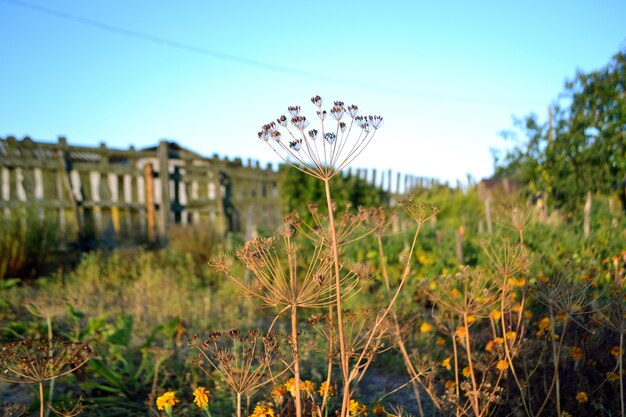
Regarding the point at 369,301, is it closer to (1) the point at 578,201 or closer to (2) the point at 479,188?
(1) the point at 578,201

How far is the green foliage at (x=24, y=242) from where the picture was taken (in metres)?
7.02

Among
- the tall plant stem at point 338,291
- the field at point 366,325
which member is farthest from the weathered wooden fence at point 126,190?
the tall plant stem at point 338,291

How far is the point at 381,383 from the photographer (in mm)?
3479

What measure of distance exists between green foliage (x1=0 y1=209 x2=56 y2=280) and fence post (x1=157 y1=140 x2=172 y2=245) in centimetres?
356

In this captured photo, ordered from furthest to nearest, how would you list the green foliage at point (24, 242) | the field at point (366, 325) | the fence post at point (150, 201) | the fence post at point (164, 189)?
the fence post at point (164, 189), the fence post at point (150, 201), the green foliage at point (24, 242), the field at point (366, 325)

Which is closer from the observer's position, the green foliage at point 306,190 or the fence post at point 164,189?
the fence post at point 164,189

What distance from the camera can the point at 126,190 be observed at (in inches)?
437

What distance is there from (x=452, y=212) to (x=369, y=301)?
7405 millimetres

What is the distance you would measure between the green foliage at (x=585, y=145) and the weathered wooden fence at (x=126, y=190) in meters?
4.79

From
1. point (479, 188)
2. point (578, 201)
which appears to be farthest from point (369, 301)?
point (479, 188)

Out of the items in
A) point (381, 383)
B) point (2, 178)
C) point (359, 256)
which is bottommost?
point (381, 383)

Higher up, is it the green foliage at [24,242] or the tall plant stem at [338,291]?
the tall plant stem at [338,291]

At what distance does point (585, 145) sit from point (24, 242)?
375 inches

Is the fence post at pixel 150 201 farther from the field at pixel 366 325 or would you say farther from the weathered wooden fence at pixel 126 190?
the field at pixel 366 325
